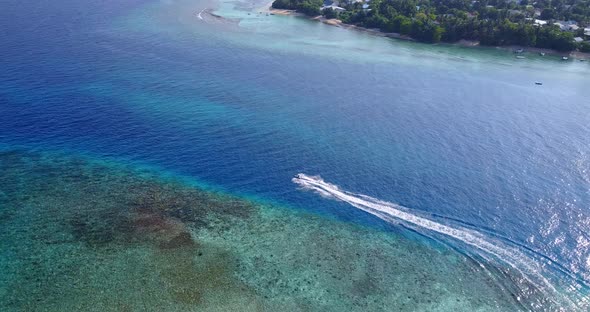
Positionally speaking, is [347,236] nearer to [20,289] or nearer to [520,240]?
[520,240]

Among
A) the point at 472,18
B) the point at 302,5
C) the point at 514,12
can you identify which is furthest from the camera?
the point at 302,5

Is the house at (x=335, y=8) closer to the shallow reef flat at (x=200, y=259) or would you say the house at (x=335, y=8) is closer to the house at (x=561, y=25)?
the house at (x=561, y=25)

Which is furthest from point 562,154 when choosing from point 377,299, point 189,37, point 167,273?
point 189,37

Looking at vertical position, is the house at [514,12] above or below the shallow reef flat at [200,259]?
above

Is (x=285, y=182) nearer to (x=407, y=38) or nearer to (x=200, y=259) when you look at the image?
(x=200, y=259)

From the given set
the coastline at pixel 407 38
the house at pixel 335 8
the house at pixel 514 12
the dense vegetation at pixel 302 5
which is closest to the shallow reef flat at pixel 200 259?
the coastline at pixel 407 38

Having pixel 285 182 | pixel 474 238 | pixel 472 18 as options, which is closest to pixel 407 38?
pixel 472 18

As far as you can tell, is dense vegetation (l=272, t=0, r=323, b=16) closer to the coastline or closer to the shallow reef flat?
the coastline
